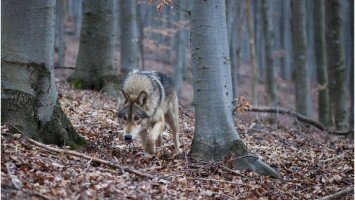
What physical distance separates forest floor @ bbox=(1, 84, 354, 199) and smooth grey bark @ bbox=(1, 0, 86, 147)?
0.42m

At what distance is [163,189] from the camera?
6180 mm

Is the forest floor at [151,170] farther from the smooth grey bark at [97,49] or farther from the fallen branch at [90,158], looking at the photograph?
the smooth grey bark at [97,49]

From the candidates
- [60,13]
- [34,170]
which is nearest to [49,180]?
[34,170]

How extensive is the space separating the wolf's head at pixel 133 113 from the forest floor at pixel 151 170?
0.42 meters

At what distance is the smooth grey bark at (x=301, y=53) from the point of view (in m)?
16.9

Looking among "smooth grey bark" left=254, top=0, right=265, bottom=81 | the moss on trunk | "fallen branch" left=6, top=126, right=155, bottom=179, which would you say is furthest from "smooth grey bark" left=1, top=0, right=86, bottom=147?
"smooth grey bark" left=254, top=0, right=265, bottom=81

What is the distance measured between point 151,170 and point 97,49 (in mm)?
7382

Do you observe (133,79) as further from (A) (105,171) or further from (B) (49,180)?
(B) (49,180)

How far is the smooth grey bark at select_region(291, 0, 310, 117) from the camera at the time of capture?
16.9m

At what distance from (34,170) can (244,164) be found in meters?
3.46

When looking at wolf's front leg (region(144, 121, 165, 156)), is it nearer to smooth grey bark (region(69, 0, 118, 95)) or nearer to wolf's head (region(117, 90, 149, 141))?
wolf's head (region(117, 90, 149, 141))

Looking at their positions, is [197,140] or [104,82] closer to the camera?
[197,140]

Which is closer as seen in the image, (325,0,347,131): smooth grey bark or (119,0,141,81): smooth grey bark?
(119,0,141,81): smooth grey bark

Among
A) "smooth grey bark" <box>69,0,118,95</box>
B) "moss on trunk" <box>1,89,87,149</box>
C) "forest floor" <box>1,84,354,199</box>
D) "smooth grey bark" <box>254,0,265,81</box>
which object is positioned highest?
"smooth grey bark" <box>254,0,265,81</box>
